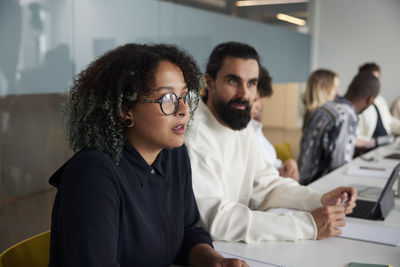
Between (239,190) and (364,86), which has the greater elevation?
(364,86)

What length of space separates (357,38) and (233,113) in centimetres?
573

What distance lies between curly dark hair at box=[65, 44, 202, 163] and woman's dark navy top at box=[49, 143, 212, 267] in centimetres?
5

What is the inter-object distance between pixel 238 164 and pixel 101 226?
101cm

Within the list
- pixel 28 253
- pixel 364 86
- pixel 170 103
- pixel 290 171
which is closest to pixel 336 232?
pixel 170 103

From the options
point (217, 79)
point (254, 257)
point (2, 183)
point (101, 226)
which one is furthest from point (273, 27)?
point (101, 226)

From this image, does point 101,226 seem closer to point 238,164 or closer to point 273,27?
point 238,164

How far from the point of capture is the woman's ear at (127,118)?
121 cm

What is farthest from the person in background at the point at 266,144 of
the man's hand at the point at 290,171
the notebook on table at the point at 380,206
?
the notebook on table at the point at 380,206

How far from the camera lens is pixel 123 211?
114cm

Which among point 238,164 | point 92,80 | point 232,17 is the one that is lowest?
point 238,164

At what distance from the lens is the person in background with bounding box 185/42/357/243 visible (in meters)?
1.52

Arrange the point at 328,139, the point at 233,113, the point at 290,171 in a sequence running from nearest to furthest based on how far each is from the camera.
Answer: the point at 233,113, the point at 290,171, the point at 328,139

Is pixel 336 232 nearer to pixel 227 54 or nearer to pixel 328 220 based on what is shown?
pixel 328 220

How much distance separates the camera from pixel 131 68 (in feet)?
3.86
